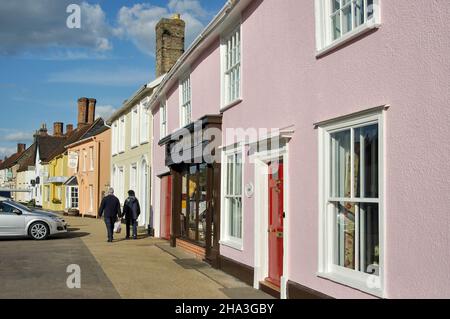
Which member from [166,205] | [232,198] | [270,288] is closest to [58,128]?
[166,205]

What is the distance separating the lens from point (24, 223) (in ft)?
58.3

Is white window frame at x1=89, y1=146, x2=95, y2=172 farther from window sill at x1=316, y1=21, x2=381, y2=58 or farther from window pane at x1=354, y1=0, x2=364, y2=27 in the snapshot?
window pane at x1=354, y1=0, x2=364, y2=27

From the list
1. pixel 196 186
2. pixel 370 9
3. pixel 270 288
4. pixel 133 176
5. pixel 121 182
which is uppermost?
pixel 370 9

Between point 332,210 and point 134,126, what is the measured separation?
61.3 feet

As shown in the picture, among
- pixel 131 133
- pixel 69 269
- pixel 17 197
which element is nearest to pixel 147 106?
pixel 131 133

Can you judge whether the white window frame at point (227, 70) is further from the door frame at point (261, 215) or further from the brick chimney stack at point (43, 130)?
the brick chimney stack at point (43, 130)

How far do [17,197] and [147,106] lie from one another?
2288 inches

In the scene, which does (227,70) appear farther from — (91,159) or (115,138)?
(91,159)

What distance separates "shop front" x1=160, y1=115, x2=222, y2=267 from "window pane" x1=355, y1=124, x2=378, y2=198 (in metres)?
5.59

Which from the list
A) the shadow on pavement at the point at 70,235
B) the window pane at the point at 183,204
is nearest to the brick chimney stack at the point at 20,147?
the shadow on pavement at the point at 70,235

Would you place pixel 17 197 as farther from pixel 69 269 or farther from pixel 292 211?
pixel 292 211

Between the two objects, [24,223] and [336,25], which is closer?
[336,25]

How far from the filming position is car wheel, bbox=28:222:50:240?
17908 mm

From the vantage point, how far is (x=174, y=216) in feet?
51.7
